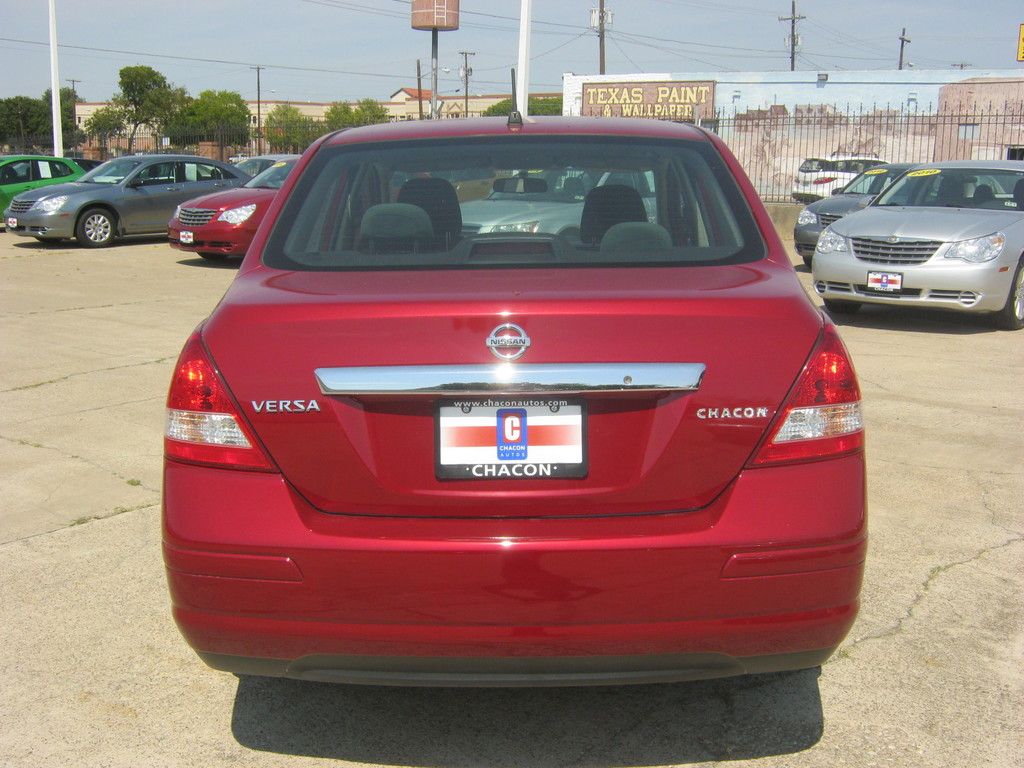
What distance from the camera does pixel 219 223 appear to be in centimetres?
1496

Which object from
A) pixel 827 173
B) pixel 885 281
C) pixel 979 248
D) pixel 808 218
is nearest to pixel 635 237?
pixel 885 281

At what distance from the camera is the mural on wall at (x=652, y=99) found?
49.7 metres

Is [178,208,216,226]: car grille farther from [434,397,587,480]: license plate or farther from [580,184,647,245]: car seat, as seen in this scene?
[434,397,587,480]: license plate

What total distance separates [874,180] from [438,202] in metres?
12.9

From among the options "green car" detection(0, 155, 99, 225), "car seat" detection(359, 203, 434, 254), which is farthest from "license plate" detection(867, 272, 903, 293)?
"green car" detection(0, 155, 99, 225)

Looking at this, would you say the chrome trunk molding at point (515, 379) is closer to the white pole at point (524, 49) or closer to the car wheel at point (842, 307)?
the car wheel at point (842, 307)

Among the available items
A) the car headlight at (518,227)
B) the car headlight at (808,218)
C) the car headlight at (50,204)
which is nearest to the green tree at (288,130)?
the car headlight at (50,204)

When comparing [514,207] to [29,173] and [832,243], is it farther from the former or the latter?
[29,173]

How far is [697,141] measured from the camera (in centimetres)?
327

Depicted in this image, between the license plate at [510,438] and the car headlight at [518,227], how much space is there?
3.12 feet

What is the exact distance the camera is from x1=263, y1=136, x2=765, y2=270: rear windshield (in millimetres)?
2836

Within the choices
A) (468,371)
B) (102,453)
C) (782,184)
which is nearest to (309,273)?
(468,371)

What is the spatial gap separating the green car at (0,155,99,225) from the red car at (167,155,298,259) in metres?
6.63

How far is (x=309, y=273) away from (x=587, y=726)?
147cm
